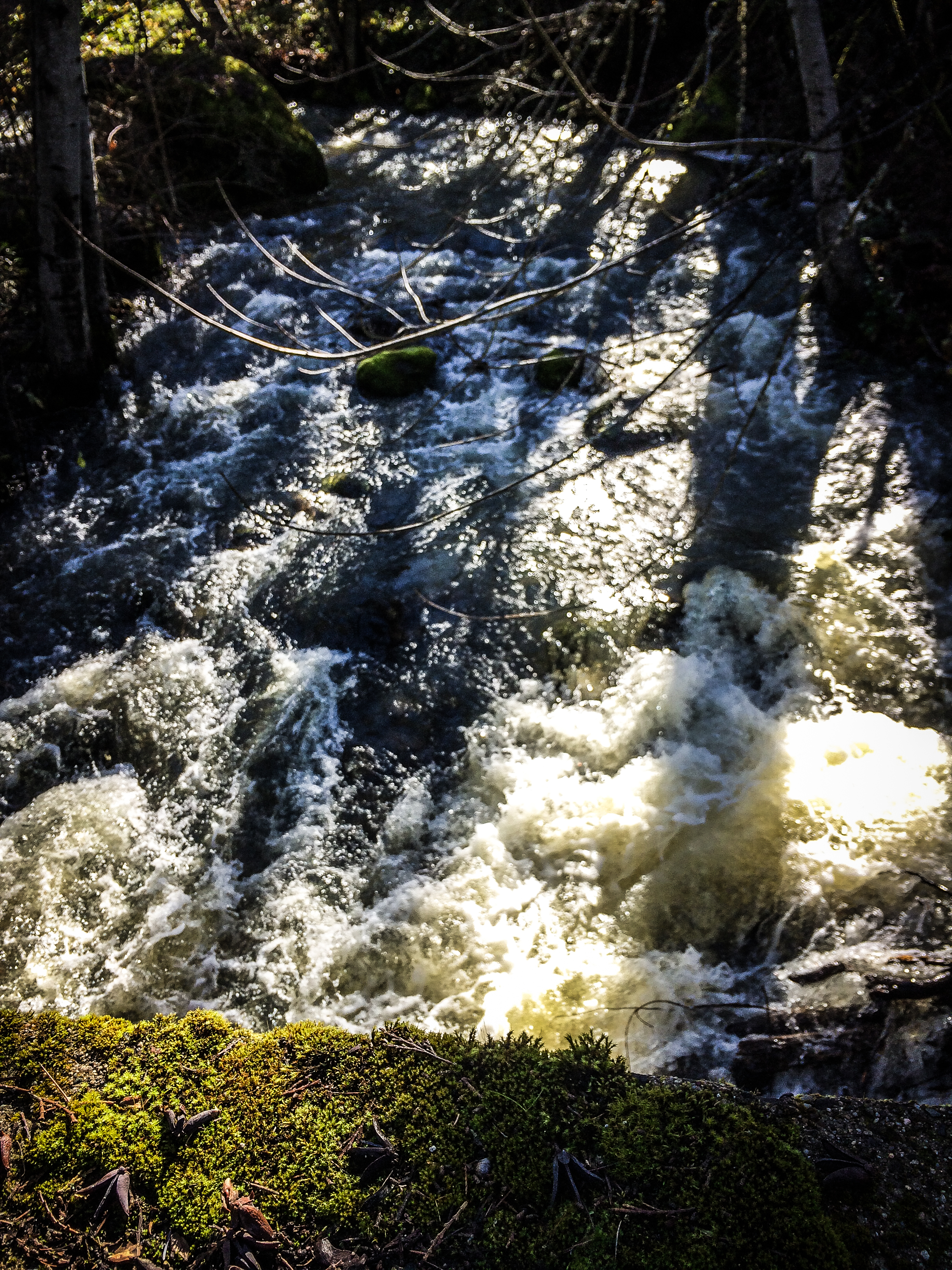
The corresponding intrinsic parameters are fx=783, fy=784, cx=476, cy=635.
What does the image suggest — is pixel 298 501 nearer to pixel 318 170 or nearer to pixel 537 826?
pixel 537 826

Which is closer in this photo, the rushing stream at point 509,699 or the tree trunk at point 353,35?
the rushing stream at point 509,699

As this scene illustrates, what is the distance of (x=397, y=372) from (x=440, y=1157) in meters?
6.99

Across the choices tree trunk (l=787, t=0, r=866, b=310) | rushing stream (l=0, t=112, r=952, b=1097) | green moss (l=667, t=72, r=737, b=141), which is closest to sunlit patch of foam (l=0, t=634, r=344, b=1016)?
rushing stream (l=0, t=112, r=952, b=1097)

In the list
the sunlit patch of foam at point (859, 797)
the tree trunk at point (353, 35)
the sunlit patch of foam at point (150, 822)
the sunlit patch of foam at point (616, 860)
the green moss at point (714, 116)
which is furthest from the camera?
the tree trunk at point (353, 35)

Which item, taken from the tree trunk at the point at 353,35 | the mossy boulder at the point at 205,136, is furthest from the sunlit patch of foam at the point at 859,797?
the tree trunk at the point at 353,35

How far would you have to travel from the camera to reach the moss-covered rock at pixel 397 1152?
1843 mm

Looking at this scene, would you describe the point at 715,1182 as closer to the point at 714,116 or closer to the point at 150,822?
the point at 150,822

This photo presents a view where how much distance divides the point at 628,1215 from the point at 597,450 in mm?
5800

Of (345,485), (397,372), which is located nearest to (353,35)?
(397,372)

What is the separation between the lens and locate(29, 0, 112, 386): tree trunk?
584 cm

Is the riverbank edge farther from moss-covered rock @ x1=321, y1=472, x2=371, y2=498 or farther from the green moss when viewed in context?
the green moss

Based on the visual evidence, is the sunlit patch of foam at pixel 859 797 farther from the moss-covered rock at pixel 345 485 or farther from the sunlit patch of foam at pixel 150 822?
the moss-covered rock at pixel 345 485

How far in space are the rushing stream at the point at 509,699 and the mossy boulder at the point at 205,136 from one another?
8.59ft

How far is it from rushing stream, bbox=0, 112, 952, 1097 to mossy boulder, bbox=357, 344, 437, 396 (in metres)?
0.25
